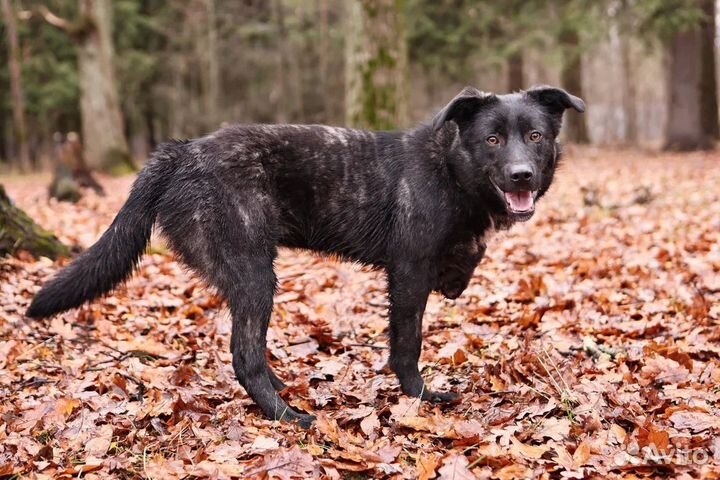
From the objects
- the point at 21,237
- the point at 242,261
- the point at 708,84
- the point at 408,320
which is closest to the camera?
the point at 242,261

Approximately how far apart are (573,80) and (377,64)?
47.9 ft

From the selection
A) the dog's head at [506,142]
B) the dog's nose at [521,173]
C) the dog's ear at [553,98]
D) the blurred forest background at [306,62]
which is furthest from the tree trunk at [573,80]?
the dog's nose at [521,173]

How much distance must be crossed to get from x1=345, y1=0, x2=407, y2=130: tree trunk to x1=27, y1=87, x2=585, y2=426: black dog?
7206 millimetres

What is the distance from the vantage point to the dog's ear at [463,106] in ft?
14.6

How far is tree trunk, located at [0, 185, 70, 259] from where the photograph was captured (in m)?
6.91

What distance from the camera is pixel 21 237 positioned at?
7.10 m

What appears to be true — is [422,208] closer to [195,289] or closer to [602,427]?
[602,427]

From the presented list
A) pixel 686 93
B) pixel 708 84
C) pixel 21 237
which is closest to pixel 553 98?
pixel 21 237

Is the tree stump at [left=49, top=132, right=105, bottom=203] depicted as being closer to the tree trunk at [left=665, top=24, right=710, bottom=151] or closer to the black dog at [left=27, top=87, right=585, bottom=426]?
the black dog at [left=27, top=87, right=585, bottom=426]

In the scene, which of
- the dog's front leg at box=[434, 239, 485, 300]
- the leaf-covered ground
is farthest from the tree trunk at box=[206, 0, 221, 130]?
the dog's front leg at box=[434, 239, 485, 300]

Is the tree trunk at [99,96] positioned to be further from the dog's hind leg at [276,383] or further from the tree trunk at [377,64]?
the dog's hind leg at [276,383]

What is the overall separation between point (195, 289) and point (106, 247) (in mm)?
2577

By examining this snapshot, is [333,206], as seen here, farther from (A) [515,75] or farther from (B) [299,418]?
(A) [515,75]

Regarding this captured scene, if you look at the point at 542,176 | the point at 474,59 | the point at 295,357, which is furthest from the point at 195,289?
the point at 474,59
